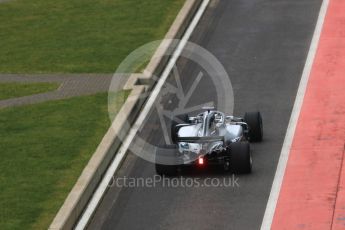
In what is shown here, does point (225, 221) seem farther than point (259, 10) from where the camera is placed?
No

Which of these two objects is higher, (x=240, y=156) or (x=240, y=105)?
(x=240, y=156)

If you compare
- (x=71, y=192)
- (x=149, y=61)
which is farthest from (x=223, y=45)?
(x=71, y=192)

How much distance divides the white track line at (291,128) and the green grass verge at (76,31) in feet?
14.8

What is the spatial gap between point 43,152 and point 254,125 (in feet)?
15.3

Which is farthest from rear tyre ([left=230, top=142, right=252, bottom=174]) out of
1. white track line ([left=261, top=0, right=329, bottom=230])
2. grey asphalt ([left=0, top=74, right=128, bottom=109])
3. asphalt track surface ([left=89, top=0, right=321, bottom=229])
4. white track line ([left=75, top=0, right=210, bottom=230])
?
grey asphalt ([left=0, top=74, right=128, bottom=109])

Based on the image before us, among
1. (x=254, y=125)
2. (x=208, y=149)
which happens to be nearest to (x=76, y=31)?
(x=254, y=125)

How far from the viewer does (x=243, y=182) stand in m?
22.1

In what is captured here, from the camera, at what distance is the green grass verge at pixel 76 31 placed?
1211 inches

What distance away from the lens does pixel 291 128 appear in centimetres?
2486

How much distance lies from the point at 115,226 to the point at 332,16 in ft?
47.4

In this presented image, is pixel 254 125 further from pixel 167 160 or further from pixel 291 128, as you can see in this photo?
pixel 167 160

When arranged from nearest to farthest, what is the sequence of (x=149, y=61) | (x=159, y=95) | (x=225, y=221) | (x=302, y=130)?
(x=225, y=221) < (x=302, y=130) < (x=159, y=95) < (x=149, y=61)

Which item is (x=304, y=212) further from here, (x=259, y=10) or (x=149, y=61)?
(x=259, y=10)

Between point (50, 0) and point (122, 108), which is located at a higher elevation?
point (122, 108)
